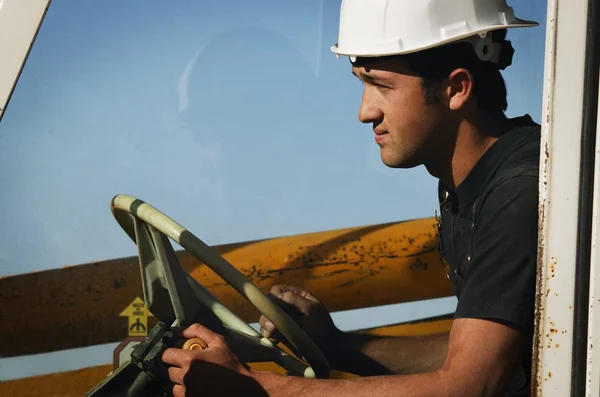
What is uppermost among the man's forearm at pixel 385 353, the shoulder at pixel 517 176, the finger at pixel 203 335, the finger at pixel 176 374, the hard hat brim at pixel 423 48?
the hard hat brim at pixel 423 48

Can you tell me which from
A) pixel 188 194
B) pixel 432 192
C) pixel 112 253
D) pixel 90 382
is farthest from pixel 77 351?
pixel 432 192

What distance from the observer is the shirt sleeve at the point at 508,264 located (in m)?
1.60

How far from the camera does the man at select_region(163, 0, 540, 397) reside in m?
1.61

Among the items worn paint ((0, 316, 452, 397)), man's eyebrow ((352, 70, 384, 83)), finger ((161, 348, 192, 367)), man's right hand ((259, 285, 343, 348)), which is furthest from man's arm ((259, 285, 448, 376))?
man's eyebrow ((352, 70, 384, 83))

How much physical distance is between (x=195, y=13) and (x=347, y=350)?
0.85 meters

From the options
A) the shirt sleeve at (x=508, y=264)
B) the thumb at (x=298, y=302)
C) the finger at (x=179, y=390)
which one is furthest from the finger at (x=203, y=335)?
the shirt sleeve at (x=508, y=264)

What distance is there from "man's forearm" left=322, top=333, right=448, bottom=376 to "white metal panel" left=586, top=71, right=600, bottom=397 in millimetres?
426

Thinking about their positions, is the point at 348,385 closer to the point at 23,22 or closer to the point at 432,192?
the point at 432,192

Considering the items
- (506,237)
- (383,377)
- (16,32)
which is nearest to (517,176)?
(506,237)

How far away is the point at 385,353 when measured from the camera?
1981mm

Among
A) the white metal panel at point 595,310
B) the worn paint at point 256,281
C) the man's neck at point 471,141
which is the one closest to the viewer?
the white metal panel at point 595,310

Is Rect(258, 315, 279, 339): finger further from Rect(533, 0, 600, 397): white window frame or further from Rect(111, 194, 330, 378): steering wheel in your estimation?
Rect(533, 0, 600, 397): white window frame

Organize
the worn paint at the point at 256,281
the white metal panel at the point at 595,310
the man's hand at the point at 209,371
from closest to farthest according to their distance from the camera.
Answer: the white metal panel at the point at 595,310, the man's hand at the point at 209,371, the worn paint at the point at 256,281

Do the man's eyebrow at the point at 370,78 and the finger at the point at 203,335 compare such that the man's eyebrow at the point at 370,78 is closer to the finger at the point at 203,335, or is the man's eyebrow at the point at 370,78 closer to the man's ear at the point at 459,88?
the man's ear at the point at 459,88
